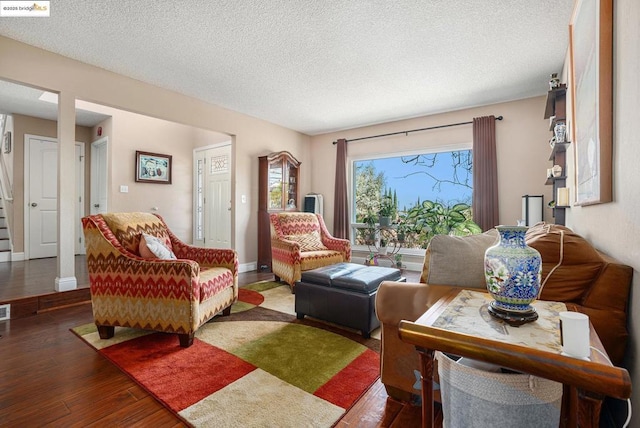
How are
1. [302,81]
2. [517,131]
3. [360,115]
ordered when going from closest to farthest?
[302,81] < [517,131] < [360,115]

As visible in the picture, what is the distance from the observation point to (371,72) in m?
3.37

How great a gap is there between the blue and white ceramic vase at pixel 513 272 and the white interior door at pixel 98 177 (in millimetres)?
6209

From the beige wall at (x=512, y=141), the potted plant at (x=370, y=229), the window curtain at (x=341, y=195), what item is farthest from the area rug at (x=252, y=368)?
the beige wall at (x=512, y=141)

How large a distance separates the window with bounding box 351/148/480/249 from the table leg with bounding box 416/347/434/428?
11.6 feet

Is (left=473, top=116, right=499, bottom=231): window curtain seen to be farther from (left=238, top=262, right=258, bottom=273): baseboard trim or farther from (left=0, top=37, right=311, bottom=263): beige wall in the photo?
(left=238, top=262, right=258, bottom=273): baseboard trim

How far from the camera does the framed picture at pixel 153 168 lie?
5.16 meters

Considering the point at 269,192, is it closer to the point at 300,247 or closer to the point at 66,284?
the point at 300,247

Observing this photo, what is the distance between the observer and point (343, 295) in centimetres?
243

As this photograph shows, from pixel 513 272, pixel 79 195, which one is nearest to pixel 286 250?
pixel 513 272

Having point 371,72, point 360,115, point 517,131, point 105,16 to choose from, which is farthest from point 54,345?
point 517,131

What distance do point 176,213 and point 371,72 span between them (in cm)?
443

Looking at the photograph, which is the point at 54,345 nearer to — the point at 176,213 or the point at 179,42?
the point at 179,42

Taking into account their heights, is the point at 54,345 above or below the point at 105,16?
below

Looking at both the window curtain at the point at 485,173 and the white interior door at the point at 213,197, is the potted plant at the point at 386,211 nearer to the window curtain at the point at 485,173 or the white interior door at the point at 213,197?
the window curtain at the point at 485,173
